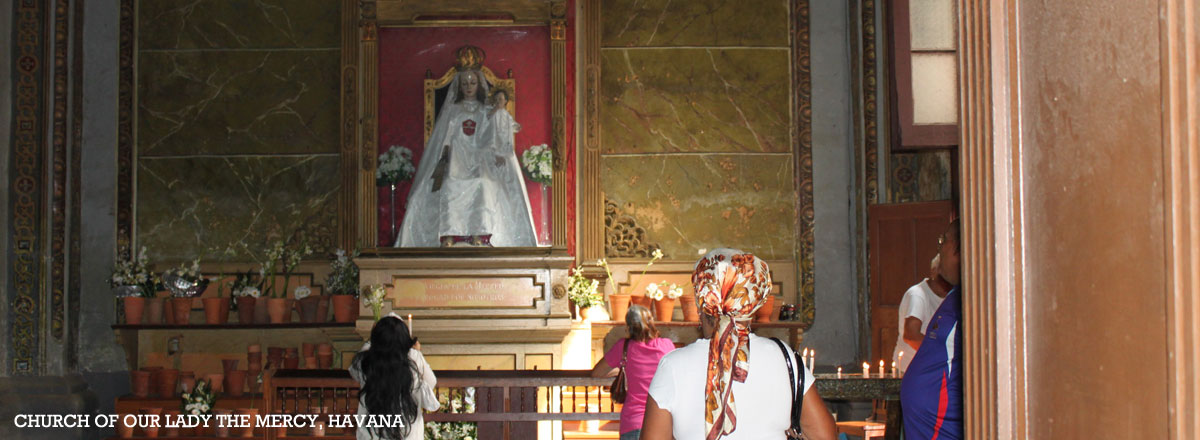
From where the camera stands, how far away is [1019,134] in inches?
74.7

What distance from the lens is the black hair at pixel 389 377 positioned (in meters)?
4.91

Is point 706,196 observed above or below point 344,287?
above

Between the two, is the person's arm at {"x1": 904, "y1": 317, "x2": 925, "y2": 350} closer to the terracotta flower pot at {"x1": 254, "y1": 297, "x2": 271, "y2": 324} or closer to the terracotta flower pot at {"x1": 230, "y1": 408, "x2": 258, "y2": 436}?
the terracotta flower pot at {"x1": 230, "y1": 408, "x2": 258, "y2": 436}

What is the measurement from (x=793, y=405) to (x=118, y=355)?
28.1 feet

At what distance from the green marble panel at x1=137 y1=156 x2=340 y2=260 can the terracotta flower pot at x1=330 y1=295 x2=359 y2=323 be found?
670 mm

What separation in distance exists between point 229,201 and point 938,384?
27.2ft

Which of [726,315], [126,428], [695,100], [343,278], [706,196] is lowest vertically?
[126,428]

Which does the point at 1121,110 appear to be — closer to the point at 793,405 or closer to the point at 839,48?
the point at 793,405

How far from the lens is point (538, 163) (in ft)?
32.0

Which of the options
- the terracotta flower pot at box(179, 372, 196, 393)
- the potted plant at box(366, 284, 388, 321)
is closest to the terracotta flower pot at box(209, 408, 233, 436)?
the terracotta flower pot at box(179, 372, 196, 393)

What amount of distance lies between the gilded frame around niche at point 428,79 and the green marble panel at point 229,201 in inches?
15.4

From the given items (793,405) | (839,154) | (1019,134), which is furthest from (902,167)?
(1019,134)

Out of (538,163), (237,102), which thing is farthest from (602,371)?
(237,102)

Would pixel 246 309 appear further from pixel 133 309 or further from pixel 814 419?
pixel 814 419
